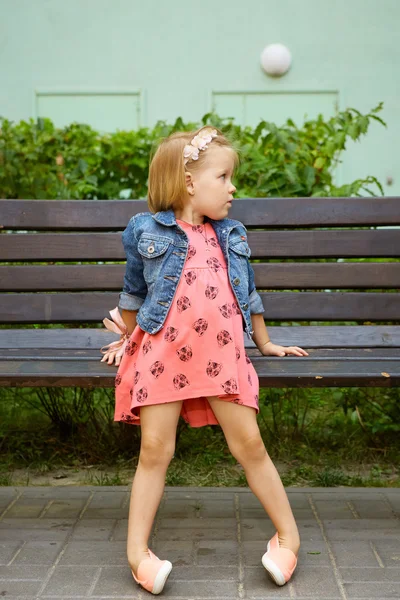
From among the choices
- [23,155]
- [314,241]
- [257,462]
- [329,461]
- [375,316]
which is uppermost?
[23,155]

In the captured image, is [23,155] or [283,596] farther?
[23,155]

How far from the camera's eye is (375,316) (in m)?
3.62

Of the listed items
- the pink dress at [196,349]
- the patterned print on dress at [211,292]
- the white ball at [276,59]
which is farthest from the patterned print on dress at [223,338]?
the white ball at [276,59]

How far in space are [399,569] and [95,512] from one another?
3.82 ft

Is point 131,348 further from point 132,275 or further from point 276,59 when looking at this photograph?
point 276,59

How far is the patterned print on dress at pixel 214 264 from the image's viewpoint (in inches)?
109

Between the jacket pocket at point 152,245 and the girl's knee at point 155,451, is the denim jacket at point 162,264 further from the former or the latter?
the girl's knee at point 155,451

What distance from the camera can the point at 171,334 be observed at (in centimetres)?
270

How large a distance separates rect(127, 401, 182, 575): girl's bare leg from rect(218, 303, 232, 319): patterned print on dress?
0.30 metres

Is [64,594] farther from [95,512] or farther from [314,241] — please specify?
[314,241]

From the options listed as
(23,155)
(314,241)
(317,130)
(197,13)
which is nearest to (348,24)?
(197,13)

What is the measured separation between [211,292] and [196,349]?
18cm

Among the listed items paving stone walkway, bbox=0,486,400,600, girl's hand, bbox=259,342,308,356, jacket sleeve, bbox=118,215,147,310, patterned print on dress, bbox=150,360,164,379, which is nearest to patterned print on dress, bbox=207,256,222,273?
jacket sleeve, bbox=118,215,147,310

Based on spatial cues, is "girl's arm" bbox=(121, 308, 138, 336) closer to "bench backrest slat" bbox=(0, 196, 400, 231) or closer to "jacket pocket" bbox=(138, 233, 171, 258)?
"jacket pocket" bbox=(138, 233, 171, 258)
